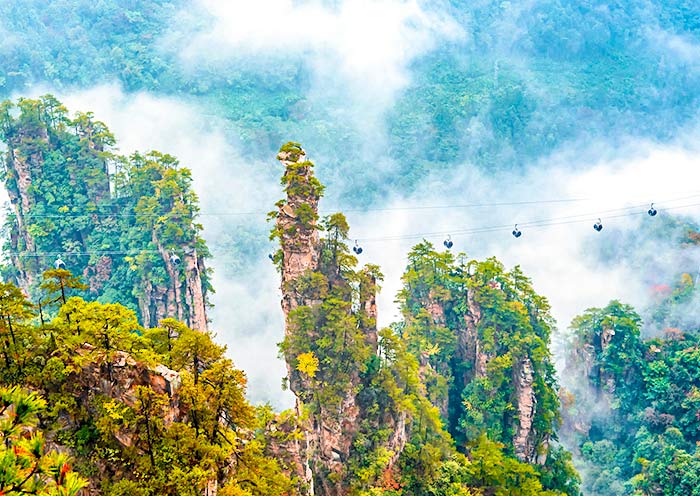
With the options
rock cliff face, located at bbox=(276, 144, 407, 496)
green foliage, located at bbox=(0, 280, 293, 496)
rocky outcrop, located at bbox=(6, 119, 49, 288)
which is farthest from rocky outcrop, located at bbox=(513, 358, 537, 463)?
rocky outcrop, located at bbox=(6, 119, 49, 288)

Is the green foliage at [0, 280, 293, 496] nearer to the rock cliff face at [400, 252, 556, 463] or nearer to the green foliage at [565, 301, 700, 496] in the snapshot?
the rock cliff face at [400, 252, 556, 463]

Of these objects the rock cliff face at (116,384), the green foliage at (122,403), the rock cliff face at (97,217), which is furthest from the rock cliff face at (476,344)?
the rock cliff face at (116,384)

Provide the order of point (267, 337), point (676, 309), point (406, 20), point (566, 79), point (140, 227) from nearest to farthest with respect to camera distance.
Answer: point (140, 227) < point (676, 309) < point (267, 337) < point (566, 79) < point (406, 20)

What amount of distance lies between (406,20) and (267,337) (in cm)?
8368

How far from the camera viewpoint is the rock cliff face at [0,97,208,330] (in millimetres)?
47406

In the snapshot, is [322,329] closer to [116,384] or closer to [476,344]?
[476,344]

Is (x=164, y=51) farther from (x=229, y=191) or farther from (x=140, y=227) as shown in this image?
(x=140, y=227)

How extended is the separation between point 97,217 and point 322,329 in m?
22.9

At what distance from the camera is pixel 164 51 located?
108500 millimetres

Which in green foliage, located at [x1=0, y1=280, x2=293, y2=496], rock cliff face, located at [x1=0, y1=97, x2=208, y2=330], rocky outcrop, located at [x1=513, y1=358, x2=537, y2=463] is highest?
rock cliff face, located at [x1=0, y1=97, x2=208, y2=330]

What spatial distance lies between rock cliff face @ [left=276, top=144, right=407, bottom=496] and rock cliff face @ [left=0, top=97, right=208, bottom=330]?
43.8 ft

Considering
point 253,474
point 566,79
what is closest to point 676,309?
point 253,474

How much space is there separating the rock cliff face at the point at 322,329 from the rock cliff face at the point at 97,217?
13354 millimetres

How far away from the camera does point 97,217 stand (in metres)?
50.5
